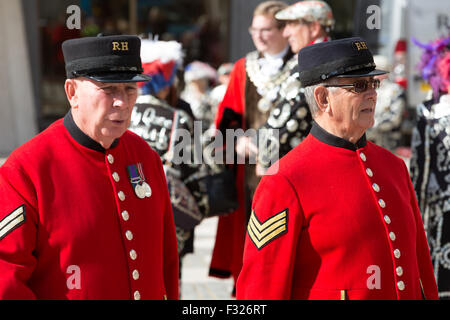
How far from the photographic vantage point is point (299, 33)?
15.3 feet

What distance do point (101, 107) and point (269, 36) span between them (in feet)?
8.52

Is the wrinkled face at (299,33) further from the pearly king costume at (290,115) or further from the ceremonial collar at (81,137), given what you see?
the ceremonial collar at (81,137)

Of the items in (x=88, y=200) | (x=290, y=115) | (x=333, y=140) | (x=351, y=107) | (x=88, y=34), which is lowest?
(x=88, y=34)

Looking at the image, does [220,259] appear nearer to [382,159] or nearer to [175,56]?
[175,56]

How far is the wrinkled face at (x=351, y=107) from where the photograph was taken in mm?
2641

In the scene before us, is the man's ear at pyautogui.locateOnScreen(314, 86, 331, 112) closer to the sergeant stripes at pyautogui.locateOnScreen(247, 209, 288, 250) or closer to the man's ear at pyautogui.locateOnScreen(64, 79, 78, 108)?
the sergeant stripes at pyautogui.locateOnScreen(247, 209, 288, 250)

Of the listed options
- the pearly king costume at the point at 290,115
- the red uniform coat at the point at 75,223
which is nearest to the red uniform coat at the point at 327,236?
the red uniform coat at the point at 75,223

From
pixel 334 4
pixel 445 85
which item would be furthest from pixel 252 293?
pixel 334 4

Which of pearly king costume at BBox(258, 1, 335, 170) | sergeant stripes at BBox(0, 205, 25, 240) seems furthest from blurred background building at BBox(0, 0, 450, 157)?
sergeant stripes at BBox(0, 205, 25, 240)

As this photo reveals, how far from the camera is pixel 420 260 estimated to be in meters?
2.80

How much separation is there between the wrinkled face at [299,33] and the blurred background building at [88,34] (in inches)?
248

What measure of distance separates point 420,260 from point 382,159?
0.41 metres

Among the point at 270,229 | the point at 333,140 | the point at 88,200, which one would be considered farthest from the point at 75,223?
the point at 333,140

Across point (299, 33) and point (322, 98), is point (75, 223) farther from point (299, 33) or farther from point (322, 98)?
point (299, 33)
